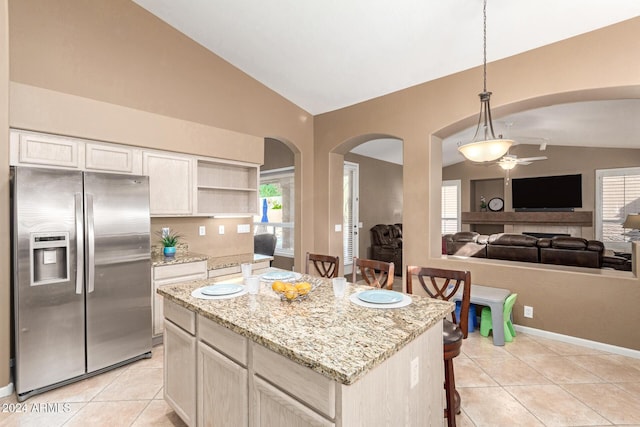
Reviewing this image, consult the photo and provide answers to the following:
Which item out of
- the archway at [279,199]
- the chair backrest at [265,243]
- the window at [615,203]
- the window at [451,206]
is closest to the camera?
the chair backrest at [265,243]

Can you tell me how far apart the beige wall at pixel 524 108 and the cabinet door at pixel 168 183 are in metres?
2.36

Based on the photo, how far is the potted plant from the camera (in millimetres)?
3521

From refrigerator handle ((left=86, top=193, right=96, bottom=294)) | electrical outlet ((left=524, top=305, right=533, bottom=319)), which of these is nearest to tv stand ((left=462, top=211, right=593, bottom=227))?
electrical outlet ((left=524, top=305, right=533, bottom=319))

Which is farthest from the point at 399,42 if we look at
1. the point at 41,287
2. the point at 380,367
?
the point at 41,287

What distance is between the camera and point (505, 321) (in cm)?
338

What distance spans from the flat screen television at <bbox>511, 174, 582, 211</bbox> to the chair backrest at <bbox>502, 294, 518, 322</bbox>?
573cm

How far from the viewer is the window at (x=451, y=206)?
9.55 meters

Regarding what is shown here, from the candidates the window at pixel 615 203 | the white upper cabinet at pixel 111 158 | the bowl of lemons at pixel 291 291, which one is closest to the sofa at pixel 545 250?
the window at pixel 615 203

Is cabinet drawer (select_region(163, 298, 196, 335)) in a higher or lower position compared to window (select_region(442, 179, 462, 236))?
lower

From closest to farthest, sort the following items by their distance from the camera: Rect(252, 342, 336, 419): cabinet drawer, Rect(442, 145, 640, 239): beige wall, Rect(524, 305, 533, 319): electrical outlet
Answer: Rect(252, 342, 336, 419): cabinet drawer, Rect(524, 305, 533, 319): electrical outlet, Rect(442, 145, 640, 239): beige wall

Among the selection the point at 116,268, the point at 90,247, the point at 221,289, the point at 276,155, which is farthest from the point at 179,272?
the point at 276,155

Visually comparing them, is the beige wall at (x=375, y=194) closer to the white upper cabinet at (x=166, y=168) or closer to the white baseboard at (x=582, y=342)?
the white upper cabinet at (x=166, y=168)

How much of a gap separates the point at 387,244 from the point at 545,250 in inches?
136

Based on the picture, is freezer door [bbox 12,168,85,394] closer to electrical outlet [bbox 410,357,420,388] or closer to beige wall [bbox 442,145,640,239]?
electrical outlet [bbox 410,357,420,388]
